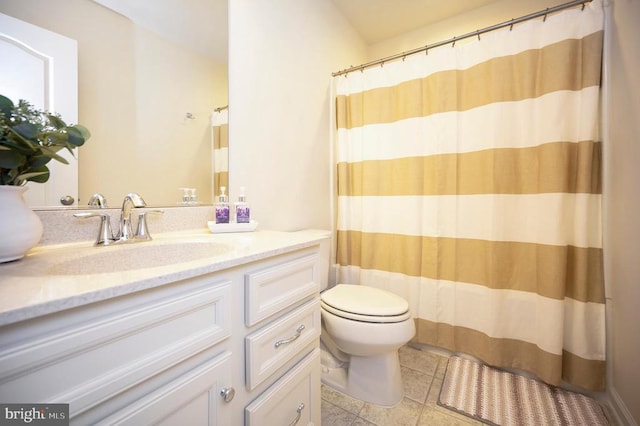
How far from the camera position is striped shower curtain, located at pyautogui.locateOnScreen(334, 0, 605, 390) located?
112 cm

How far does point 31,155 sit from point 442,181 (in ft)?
5.45

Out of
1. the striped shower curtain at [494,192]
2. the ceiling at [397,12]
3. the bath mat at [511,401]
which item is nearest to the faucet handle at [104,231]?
the striped shower curtain at [494,192]

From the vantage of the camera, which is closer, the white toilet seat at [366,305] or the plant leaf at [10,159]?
the plant leaf at [10,159]

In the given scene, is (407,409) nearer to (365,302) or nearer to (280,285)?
(365,302)

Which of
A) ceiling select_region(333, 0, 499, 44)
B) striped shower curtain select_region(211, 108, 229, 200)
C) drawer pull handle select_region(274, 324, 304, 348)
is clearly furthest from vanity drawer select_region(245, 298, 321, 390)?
ceiling select_region(333, 0, 499, 44)

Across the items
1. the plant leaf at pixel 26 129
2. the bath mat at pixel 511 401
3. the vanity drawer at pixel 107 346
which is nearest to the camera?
the vanity drawer at pixel 107 346

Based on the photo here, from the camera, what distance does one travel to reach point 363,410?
1120 millimetres

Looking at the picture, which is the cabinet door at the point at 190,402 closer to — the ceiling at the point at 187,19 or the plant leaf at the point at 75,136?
the plant leaf at the point at 75,136

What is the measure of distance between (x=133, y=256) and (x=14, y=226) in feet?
0.82

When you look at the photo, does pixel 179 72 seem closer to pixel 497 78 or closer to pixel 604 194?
pixel 497 78

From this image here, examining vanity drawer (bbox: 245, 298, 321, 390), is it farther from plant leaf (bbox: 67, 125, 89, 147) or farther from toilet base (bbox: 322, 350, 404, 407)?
plant leaf (bbox: 67, 125, 89, 147)

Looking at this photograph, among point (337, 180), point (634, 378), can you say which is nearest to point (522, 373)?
point (634, 378)

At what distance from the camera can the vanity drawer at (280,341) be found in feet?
Result: 2.11

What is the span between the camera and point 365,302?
1180mm
